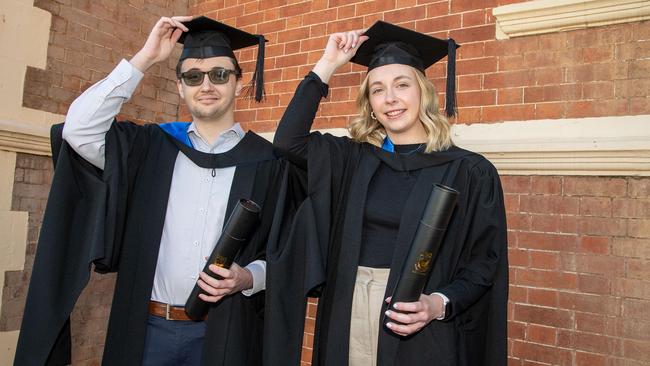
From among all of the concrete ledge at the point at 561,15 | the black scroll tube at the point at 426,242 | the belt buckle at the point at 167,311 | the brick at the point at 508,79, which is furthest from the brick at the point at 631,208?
the belt buckle at the point at 167,311

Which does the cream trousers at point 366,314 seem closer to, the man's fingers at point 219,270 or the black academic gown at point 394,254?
the black academic gown at point 394,254

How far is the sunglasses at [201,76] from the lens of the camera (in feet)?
8.55

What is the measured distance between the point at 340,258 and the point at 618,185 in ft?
5.64

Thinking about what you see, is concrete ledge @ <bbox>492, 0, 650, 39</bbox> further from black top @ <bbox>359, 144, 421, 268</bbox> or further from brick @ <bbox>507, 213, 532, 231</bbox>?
black top @ <bbox>359, 144, 421, 268</bbox>

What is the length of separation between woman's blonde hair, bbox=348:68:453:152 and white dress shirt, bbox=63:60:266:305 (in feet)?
2.23

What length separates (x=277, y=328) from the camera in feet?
7.63

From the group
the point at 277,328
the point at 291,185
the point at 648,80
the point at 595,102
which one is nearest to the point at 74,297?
the point at 277,328

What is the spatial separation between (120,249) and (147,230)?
0.17m

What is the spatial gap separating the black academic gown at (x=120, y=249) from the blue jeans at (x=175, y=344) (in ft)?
0.16

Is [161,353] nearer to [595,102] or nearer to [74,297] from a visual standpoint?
[74,297]

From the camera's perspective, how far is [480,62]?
11.4 ft

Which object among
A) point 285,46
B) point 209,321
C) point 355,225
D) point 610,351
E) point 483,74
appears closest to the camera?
point 355,225

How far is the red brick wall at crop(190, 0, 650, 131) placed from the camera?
118 inches

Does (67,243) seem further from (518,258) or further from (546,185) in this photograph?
(546,185)
